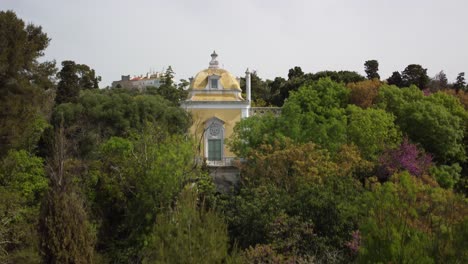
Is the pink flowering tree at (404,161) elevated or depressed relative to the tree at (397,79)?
depressed

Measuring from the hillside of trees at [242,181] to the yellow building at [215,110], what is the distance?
1.89 metres

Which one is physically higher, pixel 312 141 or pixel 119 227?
pixel 312 141

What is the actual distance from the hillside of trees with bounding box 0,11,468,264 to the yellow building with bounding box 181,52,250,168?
1893 mm

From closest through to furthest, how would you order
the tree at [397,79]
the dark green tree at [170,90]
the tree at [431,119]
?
the tree at [431,119]
the tree at [397,79]
the dark green tree at [170,90]

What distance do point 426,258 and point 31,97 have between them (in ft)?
47.0

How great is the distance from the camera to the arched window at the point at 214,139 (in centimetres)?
2611

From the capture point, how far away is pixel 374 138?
20203 millimetres

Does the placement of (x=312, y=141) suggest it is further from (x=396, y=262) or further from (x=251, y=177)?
(x=396, y=262)

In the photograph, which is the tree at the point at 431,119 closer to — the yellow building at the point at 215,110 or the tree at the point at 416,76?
the yellow building at the point at 215,110

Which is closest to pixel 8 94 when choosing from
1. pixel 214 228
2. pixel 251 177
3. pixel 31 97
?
pixel 31 97

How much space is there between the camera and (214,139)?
86.3ft

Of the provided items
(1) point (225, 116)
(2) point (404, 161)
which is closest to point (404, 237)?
(2) point (404, 161)

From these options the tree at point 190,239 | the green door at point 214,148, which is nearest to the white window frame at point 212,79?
the green door at point 214,148

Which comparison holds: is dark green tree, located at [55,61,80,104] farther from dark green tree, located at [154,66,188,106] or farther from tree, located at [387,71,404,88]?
tree, located at [387,71,404,88]
